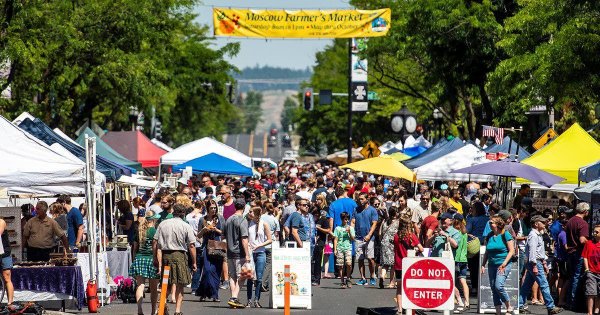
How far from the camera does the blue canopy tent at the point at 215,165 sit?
3512cm

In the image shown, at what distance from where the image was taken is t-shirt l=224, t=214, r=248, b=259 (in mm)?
19109

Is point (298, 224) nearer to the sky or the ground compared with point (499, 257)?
nearer to the sky

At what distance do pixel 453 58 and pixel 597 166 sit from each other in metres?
15.0

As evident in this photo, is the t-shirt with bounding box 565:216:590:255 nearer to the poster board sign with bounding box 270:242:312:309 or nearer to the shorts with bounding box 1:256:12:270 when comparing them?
the poster board sign with bounding box 270:242:312:309

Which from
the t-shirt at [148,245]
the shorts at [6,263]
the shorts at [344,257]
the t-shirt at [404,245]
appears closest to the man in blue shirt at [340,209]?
the shorts at [344,257]

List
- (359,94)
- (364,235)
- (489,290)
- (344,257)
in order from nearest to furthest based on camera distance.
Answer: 1. (489,290)
2. (344,257)
3. (364,235)
4. (359,94)

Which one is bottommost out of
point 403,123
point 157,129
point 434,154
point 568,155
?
point 568,155

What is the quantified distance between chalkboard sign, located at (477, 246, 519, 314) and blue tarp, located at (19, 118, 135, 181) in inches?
275

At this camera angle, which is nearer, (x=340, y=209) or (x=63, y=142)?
(x=63, y=142)

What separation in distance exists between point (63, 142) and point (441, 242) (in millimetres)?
6978

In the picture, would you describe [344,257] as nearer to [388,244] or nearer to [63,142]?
[388,244]

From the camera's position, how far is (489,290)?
61.4 ft

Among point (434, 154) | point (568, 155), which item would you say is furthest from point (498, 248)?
point (434, 154)

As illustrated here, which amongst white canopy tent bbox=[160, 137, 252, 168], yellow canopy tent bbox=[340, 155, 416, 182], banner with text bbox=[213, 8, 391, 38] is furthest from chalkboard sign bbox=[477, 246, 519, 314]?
banner with text bbox=[213, 8, 391, 38]
